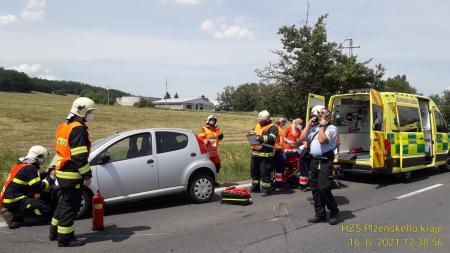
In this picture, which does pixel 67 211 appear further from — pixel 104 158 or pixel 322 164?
pixel 322 164

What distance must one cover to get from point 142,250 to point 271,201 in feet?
11.8

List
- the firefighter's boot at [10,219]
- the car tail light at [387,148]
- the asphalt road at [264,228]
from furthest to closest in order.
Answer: the car tail light at [387,148] < the firefighter's boot at [10,219] < the asphalt road at [264,228]

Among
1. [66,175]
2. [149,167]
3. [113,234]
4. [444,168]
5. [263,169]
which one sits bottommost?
[113,234]

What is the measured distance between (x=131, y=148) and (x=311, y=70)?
1178 cm

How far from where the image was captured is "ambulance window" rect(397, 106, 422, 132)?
1064 centimetres

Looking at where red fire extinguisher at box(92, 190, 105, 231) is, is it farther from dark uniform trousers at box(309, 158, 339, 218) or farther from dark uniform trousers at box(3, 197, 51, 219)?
dark uniform trousers at box(309, 158, 339, 218)

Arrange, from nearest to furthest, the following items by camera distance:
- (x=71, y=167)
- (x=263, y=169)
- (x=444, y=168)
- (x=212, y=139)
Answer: (x=71, y=167) → (x=263, y=169) → (x=212, y=139) → (x=444, y=168)

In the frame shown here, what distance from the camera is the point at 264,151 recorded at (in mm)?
8633

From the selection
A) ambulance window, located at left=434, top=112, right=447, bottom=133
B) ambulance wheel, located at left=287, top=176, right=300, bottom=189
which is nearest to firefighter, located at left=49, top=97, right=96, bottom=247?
ambulance wheel, located at left=287, top=176, right=300, bottom=189

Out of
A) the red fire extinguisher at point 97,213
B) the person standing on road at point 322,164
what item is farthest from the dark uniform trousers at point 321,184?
the red fire extinguisher at point 97,213

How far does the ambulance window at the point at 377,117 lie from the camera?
1006 centimetres

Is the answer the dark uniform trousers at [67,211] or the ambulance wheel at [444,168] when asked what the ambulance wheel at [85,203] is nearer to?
the dark uniform trousers at [67,211]

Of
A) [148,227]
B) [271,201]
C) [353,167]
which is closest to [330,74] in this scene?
[353,167]

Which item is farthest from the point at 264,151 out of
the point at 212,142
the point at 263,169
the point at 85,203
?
the point at 85,203
